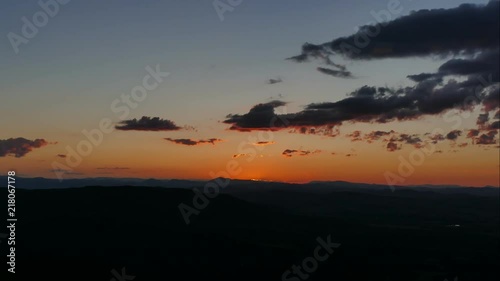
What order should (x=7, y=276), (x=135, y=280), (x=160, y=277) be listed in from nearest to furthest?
(x=7, y=276) → (x=135, y=280) → (x=160, y=277)

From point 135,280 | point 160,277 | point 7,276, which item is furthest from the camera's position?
point 160,277

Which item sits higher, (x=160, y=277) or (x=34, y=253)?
(x=34, y=253)

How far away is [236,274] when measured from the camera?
7539 inches

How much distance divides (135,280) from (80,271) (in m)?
24.9

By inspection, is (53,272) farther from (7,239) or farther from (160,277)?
(7,239)

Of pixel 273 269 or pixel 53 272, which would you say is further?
pixel 273 269

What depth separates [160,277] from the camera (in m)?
181

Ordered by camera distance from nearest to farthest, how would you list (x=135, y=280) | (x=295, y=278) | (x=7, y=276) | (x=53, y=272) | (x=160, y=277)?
1. (x=7, y=276)
2. (x=53, y=272)
3. (x=135, y=280)
4. (x=160, y=277)
5. (x=295, y=278)

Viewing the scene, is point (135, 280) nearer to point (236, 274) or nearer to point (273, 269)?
point (236, 274)

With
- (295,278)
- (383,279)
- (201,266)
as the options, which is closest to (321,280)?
(295,278)

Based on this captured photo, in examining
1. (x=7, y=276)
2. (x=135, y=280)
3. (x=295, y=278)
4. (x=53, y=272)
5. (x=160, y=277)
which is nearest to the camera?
(x=7, y=276)

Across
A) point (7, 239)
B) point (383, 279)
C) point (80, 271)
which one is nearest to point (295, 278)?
point (383, 279)

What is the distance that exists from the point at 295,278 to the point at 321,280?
1073 centimetres

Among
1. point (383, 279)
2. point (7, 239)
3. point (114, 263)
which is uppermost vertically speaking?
point (7, 239)
